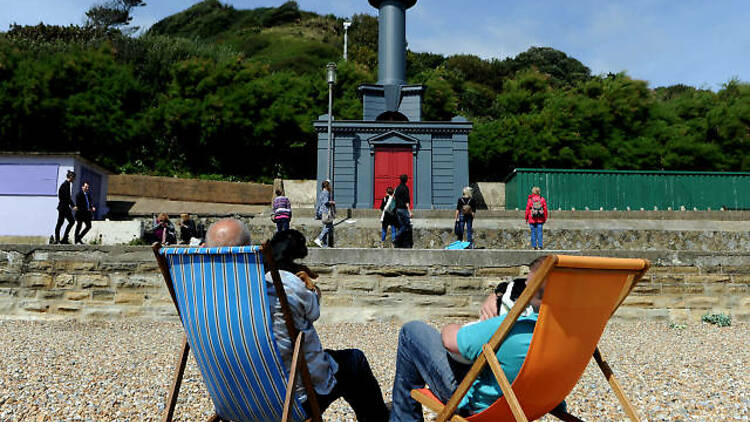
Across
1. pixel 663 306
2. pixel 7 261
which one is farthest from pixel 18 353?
pixel 663 306

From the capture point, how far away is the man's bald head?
7.58 ft

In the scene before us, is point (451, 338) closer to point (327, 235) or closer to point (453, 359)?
point (453, 359)

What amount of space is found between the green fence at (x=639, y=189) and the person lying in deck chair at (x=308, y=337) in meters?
17.5

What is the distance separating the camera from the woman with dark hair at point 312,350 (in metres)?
2.30

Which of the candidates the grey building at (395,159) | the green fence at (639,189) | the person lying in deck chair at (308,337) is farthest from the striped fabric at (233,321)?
the green fence at (639,189)

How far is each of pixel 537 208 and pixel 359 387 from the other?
8.57 meters

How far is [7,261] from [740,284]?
34.1ft

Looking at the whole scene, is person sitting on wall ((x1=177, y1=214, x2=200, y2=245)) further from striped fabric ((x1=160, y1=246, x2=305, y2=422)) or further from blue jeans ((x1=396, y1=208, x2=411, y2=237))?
striped fabric ((x1=160, y1=246, x2=305, y2=422))

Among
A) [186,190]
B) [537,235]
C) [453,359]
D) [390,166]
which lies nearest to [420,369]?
[453,359]

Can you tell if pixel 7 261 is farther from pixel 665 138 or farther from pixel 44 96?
pixel 665 138

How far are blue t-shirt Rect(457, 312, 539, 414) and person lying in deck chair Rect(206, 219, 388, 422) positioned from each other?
21.3 inches

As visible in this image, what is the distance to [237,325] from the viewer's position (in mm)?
2166

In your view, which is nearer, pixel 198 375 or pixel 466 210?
pixel 198 375

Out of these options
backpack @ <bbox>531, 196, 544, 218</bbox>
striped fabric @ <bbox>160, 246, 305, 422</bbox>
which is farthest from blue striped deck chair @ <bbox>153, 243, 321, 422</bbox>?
backpack @ <bbox>531, 196, 544, 218</bbox>
